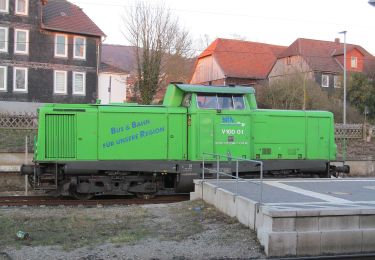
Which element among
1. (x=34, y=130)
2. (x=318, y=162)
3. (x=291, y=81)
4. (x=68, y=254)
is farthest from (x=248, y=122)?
(x=291, y=81)

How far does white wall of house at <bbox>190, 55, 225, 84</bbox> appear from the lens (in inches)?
2258

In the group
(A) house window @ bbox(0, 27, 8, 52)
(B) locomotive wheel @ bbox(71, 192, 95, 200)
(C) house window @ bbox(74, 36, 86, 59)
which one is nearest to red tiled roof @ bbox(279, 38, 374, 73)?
(C) house window @ bbox(74, 36, 86, 59)

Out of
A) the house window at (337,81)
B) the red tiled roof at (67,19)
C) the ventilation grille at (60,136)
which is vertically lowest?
the ventilation grille at (60,136)

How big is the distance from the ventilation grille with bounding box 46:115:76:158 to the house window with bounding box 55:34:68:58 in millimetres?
27492

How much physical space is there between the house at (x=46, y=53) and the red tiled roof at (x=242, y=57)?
20013mm

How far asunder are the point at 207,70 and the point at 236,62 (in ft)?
14.7

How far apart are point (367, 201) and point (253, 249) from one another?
9.80 ft

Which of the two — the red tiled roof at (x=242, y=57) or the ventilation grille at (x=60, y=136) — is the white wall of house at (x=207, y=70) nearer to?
the red tiled roof at (x=242, y=57)

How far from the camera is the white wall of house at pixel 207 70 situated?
188 feet

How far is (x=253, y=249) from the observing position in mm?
7375

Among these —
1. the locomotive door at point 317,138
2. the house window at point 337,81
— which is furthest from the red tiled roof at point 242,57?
the locomotive door at point 317,138

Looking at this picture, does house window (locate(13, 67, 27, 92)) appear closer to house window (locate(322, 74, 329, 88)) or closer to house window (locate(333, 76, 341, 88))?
house window (locate(333, 76, 341, 88))

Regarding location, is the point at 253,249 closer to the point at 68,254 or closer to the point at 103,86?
the point at 68,254

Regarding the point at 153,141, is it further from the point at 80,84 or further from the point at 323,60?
the point at 323,60
